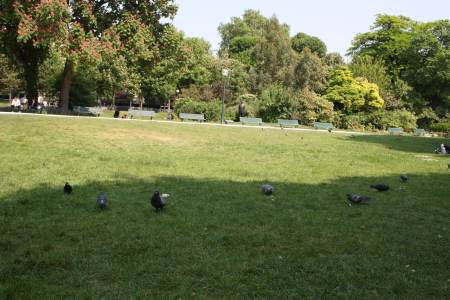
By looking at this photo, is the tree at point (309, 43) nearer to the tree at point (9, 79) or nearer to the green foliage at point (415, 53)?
the green foliage at point (415, 53)

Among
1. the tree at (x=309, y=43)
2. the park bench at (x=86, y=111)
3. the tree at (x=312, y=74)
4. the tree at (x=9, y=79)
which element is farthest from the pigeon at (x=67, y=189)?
the tree at (x=309, y=43)

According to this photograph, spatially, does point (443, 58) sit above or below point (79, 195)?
above

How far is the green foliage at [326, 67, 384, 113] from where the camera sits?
42.3 metres

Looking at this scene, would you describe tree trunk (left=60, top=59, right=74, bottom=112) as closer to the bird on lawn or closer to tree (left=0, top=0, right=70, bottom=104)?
tree (left=0, top=0, right=70, bottom=104)

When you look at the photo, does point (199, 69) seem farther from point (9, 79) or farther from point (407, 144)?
point (407, 144)

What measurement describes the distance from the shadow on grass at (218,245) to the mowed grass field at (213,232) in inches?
0.8

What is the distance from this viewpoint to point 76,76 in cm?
3956

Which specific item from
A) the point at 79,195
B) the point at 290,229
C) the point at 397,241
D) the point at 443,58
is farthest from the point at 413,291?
the point at 443,58

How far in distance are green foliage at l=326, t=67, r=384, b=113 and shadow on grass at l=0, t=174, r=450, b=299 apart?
3556 centimetres

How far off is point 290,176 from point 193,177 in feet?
8.80

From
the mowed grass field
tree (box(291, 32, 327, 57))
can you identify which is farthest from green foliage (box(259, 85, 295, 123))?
tree (box(291, 32, 327, 57))

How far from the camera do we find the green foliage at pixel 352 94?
42.3 m

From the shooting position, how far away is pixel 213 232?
5.92 meters

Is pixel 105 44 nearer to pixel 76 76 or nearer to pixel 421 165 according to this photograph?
pixel 76 76
